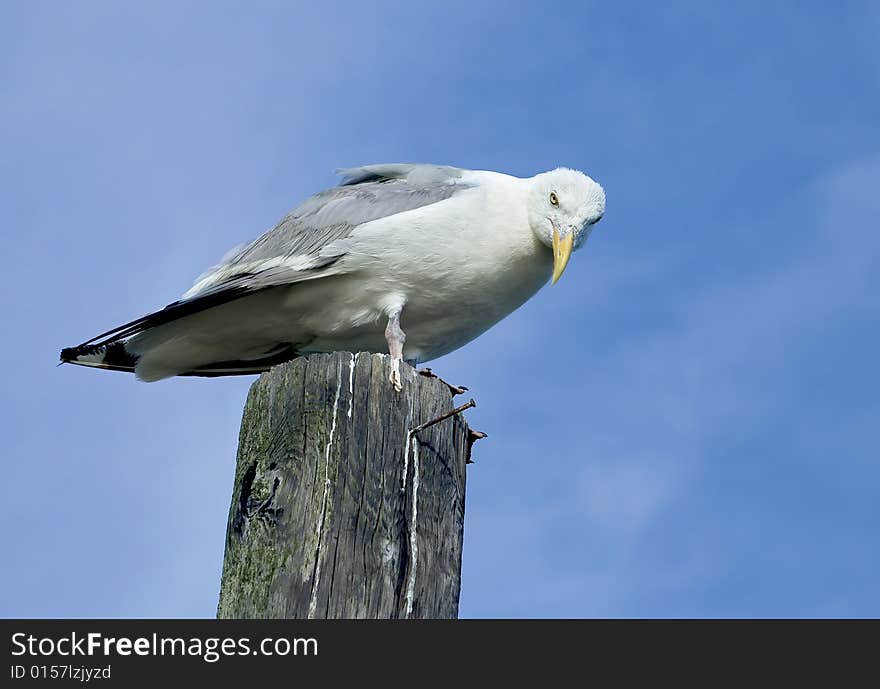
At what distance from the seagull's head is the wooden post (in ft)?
8.41

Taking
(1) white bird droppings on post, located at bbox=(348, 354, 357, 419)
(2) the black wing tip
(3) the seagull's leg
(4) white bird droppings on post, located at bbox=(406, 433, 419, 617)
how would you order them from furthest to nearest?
(2) the black wing tip → (3) the seagull's leg → (1) white bird droppings on post, located at bbox=(348, 354, 357, 419) → (4) white bird droppings on post, located at bbox=(406, 433, 419, 617)

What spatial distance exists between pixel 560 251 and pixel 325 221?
60.4 inches

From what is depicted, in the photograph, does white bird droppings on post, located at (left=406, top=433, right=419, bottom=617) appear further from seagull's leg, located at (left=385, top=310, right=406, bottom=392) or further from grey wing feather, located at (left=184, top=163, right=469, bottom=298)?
grey wing feather, located at (left=184, top=163, right=469, bottom=298)

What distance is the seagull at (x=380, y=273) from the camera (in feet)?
25.8

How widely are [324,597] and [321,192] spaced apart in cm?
439

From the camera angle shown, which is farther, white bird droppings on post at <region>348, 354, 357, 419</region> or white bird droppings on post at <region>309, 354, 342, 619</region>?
white bird droppings on post at <region>348, 354, 357, 419</region>

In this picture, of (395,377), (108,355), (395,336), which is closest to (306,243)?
(395,336)

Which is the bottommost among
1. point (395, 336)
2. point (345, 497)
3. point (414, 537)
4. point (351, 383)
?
point (414, 537)

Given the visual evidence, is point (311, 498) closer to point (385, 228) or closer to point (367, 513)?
point (367, 513)

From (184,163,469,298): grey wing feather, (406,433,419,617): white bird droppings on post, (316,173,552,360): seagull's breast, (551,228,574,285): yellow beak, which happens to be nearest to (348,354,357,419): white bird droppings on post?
(406,433,419,617): white bird droppings on post

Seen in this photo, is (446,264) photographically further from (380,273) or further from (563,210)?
(563,210)

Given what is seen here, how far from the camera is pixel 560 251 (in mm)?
7977

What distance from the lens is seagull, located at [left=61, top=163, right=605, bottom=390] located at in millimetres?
7879
